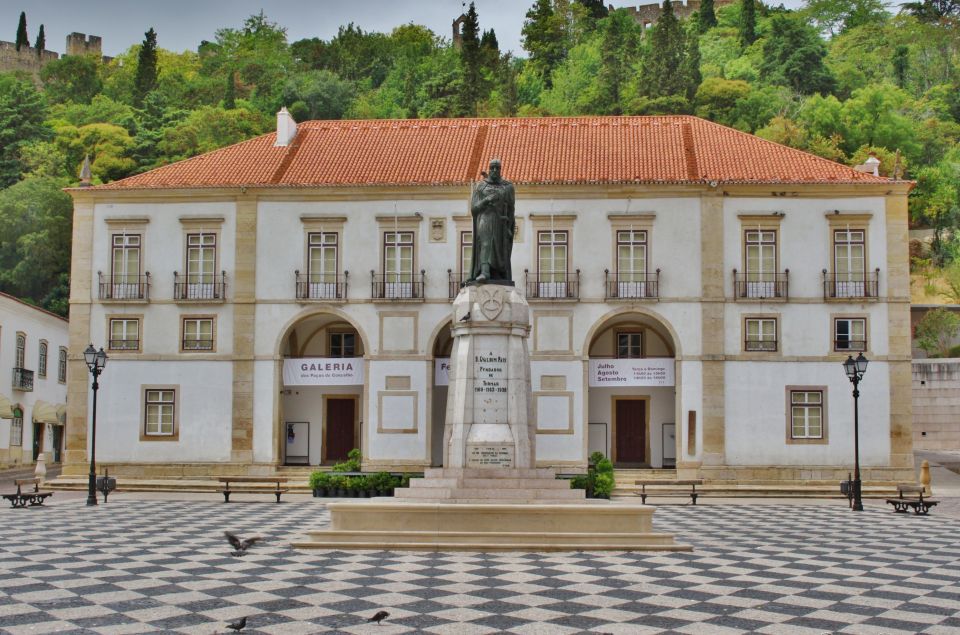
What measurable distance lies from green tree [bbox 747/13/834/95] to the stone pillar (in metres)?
67.0

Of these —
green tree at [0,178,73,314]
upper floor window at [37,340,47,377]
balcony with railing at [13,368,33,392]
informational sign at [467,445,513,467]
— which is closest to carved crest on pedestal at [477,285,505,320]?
informational sign at [467,445,513,467]

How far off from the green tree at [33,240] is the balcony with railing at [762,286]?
33.3 metres

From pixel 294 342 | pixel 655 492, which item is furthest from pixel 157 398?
pixel 655 492

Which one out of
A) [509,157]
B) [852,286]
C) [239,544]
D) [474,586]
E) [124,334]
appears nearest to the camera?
[474,586]

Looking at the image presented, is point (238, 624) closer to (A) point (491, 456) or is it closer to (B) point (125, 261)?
(A) point (491, 456)

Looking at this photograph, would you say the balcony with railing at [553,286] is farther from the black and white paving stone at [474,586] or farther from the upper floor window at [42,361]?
the upper floor window at [42,361]

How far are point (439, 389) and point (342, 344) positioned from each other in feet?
13.8

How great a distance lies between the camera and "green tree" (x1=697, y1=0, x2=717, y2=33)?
11094 cm

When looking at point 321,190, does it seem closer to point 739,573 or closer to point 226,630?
point 739,573

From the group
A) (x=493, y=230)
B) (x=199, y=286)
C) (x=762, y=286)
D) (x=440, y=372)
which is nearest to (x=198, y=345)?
(x=199, y=286)

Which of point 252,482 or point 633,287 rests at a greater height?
point 633,287

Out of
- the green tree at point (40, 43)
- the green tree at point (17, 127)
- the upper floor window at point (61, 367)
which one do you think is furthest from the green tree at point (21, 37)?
the upper floor window at point (61, 367)

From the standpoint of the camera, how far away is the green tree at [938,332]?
4812cm

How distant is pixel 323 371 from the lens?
3344 cm
